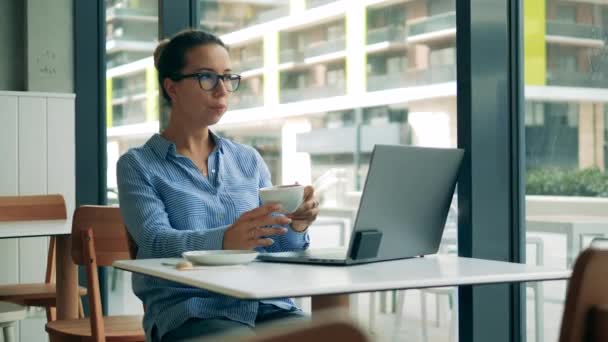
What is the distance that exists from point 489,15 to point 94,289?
4.81 feet

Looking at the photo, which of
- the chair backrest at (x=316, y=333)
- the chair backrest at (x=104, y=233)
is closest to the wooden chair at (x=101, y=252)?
the chair backrest at (x=104, y=233)

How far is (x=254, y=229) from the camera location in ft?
6.13

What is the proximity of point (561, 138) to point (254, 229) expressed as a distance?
0.96m

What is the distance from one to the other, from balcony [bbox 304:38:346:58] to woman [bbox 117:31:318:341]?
0.75 m

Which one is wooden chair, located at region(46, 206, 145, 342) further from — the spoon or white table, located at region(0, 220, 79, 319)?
the spoon

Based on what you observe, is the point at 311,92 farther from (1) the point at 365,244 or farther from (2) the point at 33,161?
(2) the point at 33,161

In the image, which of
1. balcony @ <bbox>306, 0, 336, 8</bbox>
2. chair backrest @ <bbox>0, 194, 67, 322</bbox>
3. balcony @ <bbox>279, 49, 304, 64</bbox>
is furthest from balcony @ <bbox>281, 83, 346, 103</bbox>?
chair backrest @ <bbox>0, 194, 67, 322</bbox>

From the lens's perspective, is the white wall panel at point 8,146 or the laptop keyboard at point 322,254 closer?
the laptop keyboard at point 322,254

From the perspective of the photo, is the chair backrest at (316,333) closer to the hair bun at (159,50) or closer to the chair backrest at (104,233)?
the hair bun at (159,50)

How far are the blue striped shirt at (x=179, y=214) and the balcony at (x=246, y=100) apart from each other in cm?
133

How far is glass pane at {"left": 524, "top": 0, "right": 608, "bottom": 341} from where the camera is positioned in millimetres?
2225

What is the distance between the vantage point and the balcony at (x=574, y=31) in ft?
7.31

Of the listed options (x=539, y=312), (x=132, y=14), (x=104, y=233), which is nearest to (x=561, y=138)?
(x=539, y=312)

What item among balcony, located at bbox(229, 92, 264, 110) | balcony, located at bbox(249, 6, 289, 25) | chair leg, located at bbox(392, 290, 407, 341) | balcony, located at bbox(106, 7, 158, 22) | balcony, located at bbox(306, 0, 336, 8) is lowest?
chair leg, located at bbox(392, 290, 407, 341)
